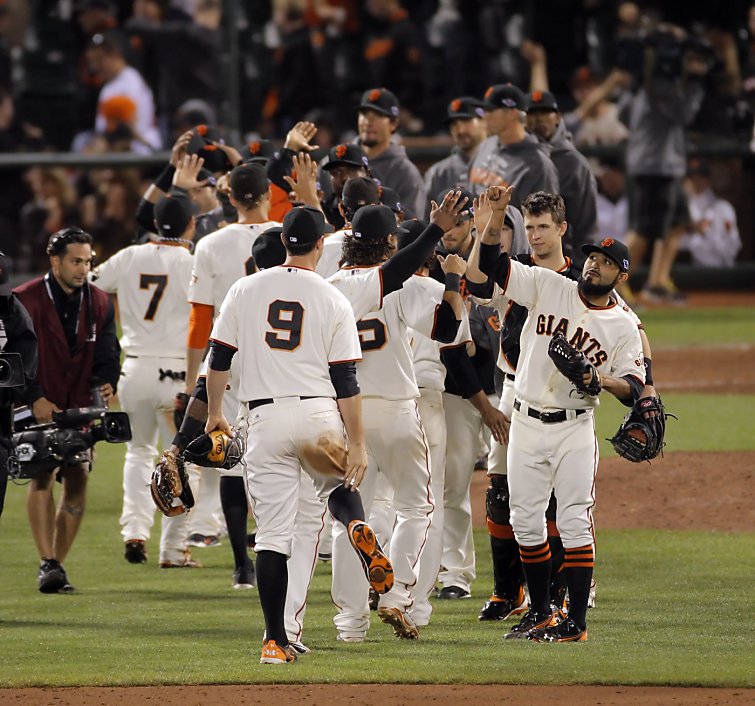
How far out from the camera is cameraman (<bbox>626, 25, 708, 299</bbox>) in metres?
16.5

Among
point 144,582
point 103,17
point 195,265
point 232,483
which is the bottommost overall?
point 144,582

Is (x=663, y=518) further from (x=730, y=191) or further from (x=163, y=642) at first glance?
(x=730, y=191)

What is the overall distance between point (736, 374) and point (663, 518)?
16.8 feet

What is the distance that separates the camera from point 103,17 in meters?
19.6

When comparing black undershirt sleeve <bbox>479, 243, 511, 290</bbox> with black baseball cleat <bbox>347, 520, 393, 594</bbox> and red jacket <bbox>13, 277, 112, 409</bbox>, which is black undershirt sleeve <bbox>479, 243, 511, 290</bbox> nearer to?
black baseball cleat <bbox>347, 520, 393, 594</bbox>

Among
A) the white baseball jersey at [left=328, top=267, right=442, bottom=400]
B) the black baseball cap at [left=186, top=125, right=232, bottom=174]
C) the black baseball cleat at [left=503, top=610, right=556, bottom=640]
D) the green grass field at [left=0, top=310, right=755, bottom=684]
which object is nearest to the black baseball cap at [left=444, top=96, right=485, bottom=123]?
the black baseball cap at [left=186, top=125, right=232, bottom=174]

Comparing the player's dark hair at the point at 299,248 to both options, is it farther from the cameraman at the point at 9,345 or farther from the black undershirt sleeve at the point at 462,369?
the cameraman at the point at 9,345

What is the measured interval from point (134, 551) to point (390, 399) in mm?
2768

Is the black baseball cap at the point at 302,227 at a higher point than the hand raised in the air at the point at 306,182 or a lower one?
lower

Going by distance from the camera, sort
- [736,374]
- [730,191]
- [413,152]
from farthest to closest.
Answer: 1. [730,191]
2. [413,152]
3. [736,374]

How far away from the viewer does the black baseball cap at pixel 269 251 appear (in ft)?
23.3

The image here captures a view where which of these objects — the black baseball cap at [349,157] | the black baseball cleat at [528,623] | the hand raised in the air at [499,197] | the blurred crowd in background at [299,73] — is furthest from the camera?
the blurred crowd in background at [299,73]

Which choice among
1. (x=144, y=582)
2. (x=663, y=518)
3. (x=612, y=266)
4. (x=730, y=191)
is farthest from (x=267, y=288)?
(x=730, y=191)

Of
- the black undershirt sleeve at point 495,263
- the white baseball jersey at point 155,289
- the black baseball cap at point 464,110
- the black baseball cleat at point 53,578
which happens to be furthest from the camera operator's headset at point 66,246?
the black baseball cap at point 464,110
